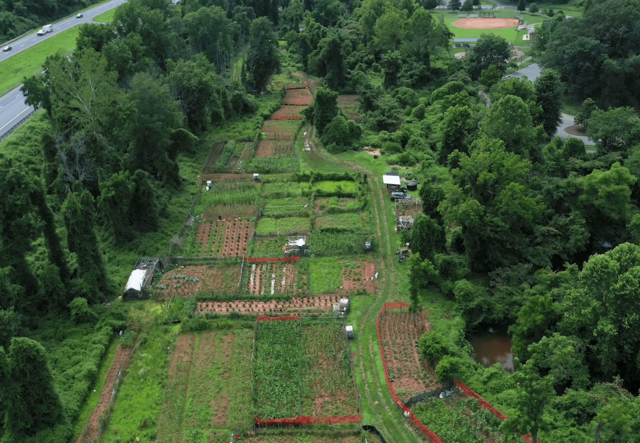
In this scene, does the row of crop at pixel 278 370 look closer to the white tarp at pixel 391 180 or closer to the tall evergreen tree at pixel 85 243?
the tall evergreen tree at pixel 85 243

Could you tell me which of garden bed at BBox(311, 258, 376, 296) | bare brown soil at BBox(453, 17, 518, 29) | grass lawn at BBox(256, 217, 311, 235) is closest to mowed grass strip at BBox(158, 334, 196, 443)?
garden bed at BBox(311, 258, 376, 296)

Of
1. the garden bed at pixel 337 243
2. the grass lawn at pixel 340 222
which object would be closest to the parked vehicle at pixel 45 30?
the grass lawn at pixel 340 222

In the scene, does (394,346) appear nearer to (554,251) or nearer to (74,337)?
(554,251)

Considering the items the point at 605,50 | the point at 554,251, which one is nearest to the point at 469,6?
the point at 605,50

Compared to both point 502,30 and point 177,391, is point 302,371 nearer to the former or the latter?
point 177,391

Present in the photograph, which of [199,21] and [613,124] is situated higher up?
[199,21]

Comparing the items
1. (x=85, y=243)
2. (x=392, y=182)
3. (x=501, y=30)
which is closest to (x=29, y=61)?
(x=85, y=243)
